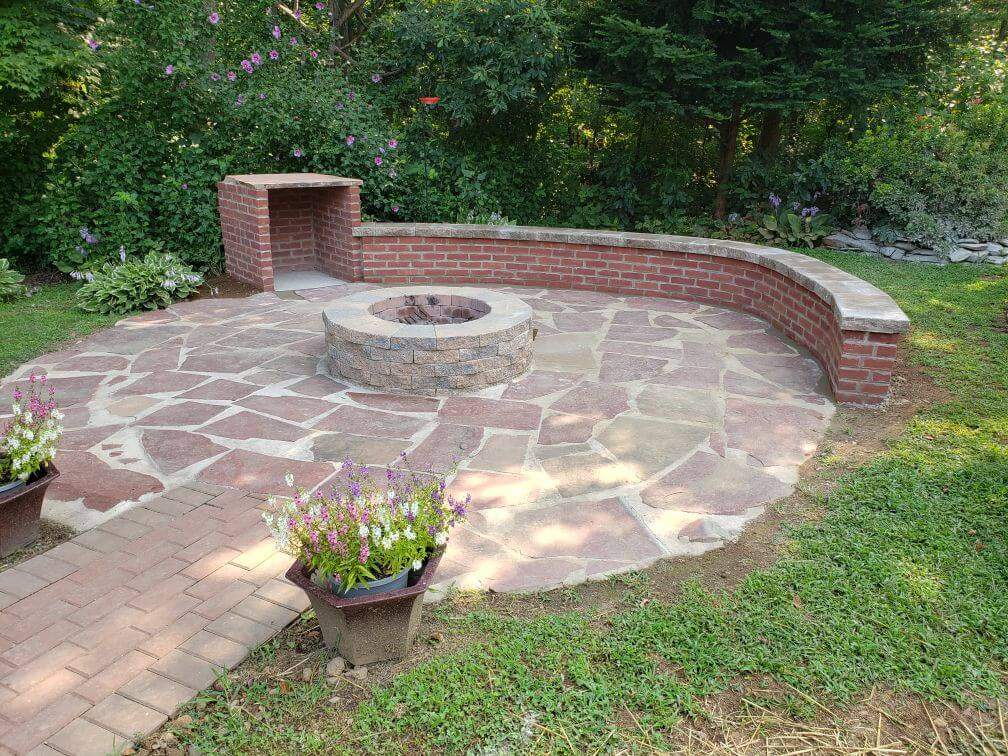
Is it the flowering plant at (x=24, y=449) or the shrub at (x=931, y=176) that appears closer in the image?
the flowering plant at (x=24, y=449)

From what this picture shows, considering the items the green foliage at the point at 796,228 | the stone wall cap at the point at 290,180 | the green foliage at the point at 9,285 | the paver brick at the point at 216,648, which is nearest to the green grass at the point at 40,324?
the green foliage at the point at 9,285

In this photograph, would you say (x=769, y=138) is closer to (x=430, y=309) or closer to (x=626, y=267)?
(x=626, y=267)

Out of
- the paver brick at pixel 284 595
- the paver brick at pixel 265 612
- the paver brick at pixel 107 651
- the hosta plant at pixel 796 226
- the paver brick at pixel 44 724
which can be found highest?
the hosta plant at pixel 796 226

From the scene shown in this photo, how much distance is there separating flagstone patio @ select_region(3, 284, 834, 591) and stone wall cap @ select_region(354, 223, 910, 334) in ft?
1.83

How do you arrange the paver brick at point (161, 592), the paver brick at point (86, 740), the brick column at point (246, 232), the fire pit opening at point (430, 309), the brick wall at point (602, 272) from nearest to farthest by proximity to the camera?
1. the paver brick at point (86, 740)
2. the paver brick at point (161, 592)
3. the fire pit opening at point (430, 309)
4. the brick wall at point (602, 272)
5. the brick column at point (246, 232)

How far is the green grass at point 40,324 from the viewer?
19.1 ft

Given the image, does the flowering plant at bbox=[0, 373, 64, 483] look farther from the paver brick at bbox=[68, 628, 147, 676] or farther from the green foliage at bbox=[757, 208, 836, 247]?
the green foliage at bbox=[757, 208, 836, 247]

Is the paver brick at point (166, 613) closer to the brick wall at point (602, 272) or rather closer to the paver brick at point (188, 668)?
the paver brick at point (188, 668)

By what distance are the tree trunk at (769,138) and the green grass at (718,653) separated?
7.54 m

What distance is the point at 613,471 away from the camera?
4.01m

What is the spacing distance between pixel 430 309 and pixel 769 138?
654cm

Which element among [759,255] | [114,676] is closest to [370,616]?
[114,676]

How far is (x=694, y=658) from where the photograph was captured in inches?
104

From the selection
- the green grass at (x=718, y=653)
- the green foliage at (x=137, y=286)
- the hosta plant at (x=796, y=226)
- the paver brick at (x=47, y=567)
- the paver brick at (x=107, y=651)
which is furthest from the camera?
the hosta plant at (x=796, y=226)
